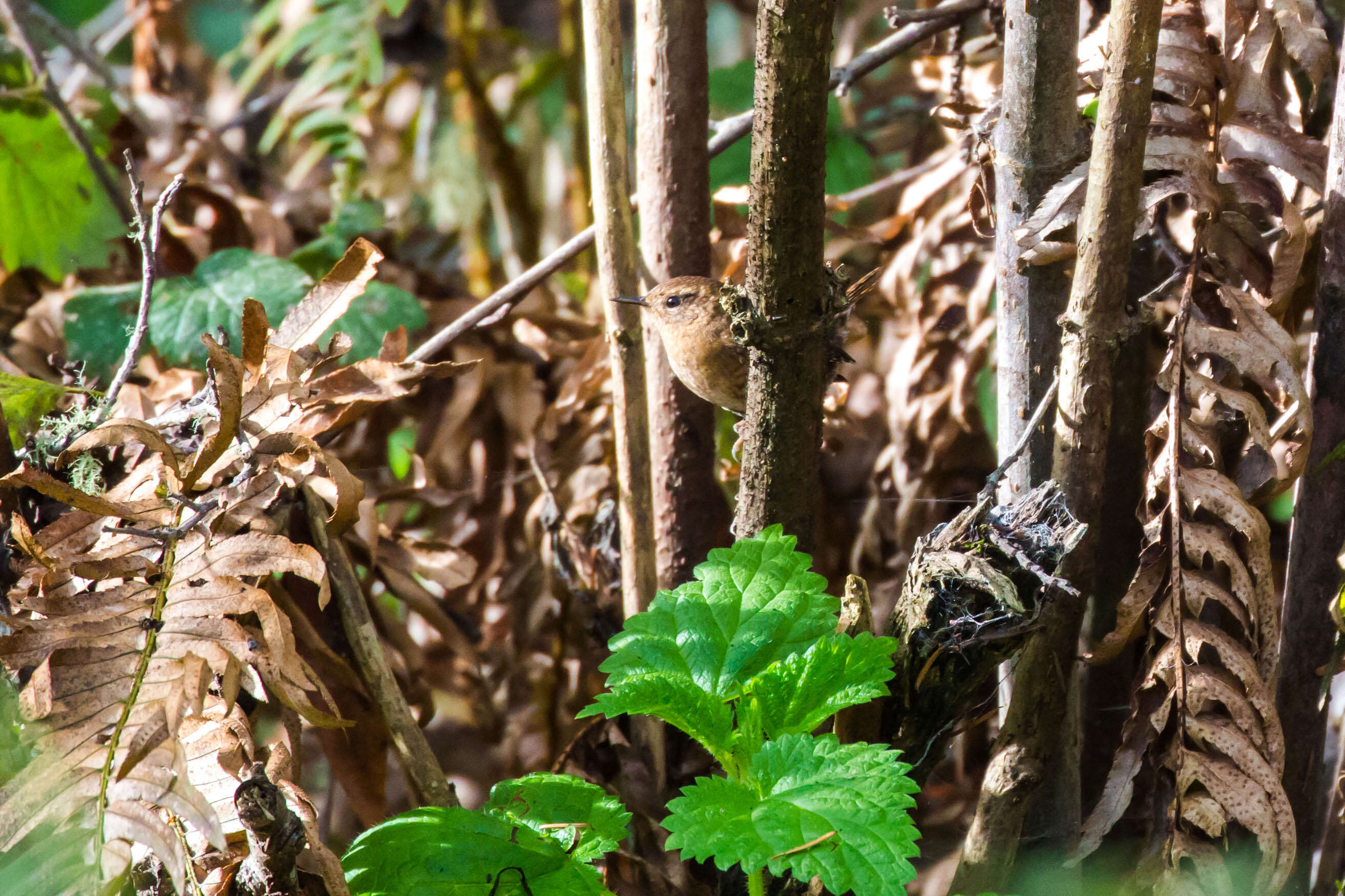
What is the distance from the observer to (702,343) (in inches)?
52.9

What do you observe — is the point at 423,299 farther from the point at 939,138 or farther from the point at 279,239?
the point at 939,138

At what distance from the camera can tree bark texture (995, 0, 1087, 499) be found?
1.05 meters

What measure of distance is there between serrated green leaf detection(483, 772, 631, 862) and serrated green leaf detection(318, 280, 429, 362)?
0.85 metres

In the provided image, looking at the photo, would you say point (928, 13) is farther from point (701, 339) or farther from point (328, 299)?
point (328, 299)

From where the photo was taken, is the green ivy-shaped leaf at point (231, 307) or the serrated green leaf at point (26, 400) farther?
the green ivy-shaped leaf at point (231, 307)

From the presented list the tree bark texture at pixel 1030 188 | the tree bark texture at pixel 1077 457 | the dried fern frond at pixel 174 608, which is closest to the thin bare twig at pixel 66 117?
the dried fern frond at pixel 174 608

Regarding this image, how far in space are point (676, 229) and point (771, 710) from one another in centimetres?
69

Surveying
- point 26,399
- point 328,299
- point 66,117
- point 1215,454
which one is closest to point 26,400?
point 26,399

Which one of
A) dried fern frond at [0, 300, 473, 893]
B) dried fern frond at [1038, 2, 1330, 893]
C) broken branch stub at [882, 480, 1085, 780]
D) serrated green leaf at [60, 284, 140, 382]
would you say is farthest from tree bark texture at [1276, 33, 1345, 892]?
serrated green leaf at [60, 284, 140, 382]

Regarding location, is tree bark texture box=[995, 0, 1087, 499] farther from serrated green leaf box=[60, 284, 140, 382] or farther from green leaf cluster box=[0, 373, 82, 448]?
serrated green leaf box=[60, 284, 140, 382]

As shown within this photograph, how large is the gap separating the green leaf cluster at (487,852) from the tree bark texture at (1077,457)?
406 millimetres

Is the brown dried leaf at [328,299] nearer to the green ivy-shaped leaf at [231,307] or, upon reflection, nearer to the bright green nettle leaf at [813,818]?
the green ivy-shaped leaf at [231,307]

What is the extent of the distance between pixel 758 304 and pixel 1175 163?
1.68 feet

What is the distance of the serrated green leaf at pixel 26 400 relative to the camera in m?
1.14
